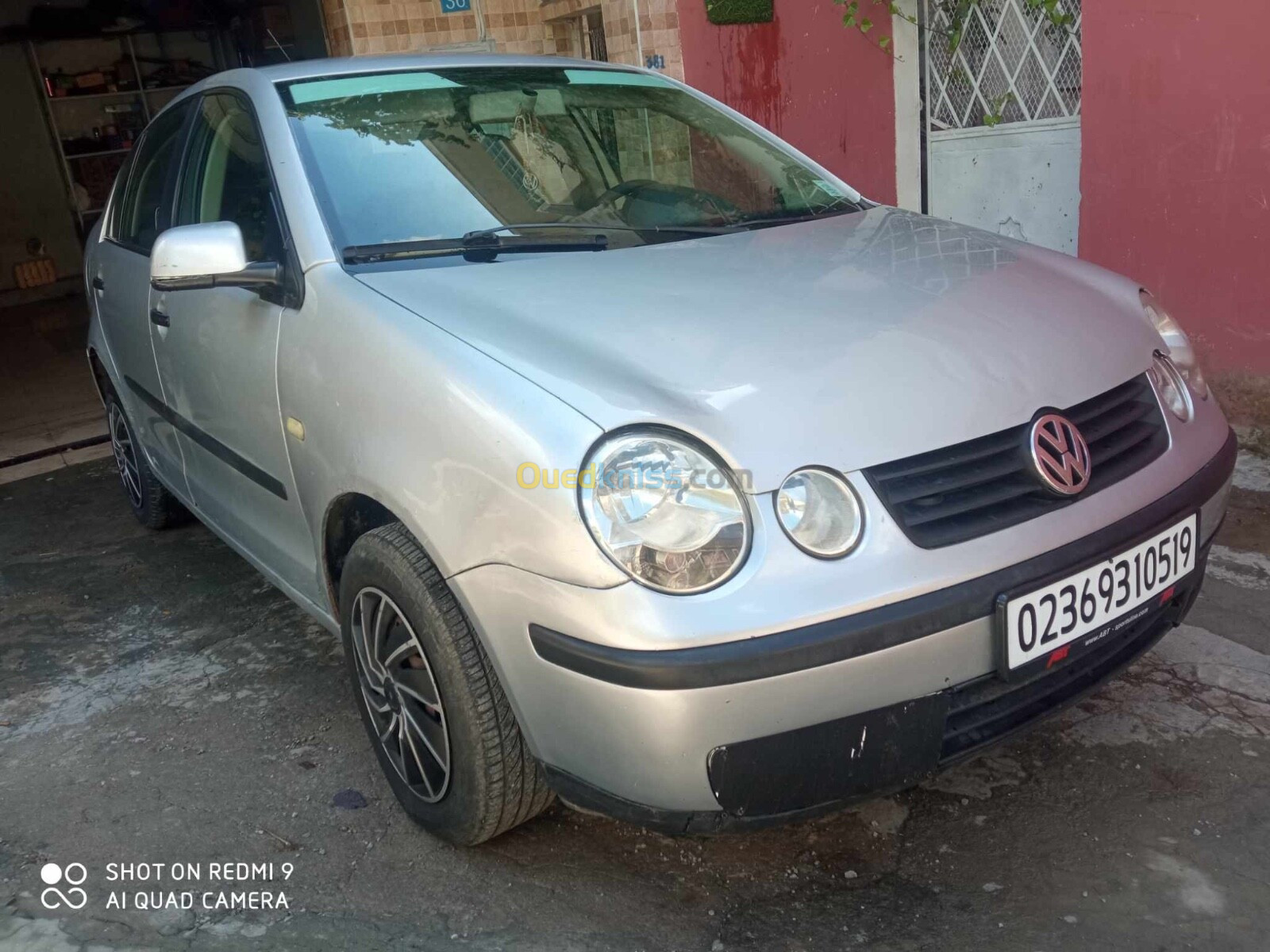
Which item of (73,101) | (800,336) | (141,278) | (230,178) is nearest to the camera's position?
(800,336)

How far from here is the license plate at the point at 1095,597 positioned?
185 centimetres

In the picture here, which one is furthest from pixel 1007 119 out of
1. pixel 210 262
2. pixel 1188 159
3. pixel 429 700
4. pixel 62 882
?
pixel 62 882

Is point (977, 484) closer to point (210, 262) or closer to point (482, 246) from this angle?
point (482, 246)

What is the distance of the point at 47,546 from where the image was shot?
14.4ft

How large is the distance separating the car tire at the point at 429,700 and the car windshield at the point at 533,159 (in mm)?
781

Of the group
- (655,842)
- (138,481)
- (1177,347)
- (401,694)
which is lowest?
(655,842)

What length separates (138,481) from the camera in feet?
14.2

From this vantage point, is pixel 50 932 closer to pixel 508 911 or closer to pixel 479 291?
pixel 508 911

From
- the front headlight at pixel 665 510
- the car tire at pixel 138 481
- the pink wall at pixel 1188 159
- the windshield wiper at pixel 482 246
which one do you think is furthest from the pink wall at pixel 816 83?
the front headlight at pixel 665 510

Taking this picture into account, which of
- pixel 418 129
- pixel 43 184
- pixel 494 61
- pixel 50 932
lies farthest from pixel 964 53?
pixel 43 184

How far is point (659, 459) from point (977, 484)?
55 centimetres

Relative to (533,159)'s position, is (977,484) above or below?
below

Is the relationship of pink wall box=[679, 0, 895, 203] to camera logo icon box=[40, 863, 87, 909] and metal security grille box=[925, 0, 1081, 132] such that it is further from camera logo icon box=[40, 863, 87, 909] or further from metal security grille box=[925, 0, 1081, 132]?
camera logo icon box=[40, 863, 87, 909]

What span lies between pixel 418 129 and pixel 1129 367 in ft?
5.68
